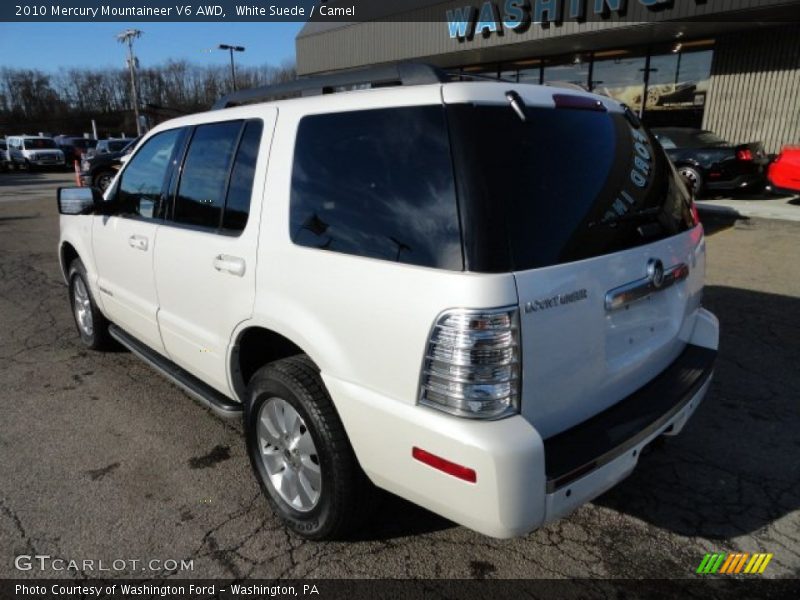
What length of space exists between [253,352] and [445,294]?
58.0 inches

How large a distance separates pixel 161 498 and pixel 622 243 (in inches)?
100.0

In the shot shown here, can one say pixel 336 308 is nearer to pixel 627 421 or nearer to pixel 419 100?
pixel 419 100

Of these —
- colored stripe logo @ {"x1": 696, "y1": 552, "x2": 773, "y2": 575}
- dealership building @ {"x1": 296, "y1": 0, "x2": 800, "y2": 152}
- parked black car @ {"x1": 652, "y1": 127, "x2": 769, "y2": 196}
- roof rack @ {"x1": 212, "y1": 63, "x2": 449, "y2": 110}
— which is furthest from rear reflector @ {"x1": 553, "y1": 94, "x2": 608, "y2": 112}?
dealership building @ {"x1": 296, "y1": 0, "x2": 800, "y2": 152}

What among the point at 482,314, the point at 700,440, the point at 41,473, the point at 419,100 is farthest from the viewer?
the point at 700,440

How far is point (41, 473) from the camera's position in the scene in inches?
123

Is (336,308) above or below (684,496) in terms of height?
above

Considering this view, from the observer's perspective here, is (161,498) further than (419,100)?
Yes

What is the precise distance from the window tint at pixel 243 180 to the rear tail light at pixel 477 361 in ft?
4.33

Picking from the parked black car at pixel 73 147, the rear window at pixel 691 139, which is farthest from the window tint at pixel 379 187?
the parked black car at pixel 73 147

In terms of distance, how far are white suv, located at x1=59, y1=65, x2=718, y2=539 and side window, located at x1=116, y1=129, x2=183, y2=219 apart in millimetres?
589

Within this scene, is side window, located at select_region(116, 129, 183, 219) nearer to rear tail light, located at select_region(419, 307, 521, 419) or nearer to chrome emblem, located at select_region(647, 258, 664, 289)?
rear tail light, located at select_region(419, 307, 521, 419)

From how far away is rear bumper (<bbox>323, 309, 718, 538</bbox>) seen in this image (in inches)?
71.0

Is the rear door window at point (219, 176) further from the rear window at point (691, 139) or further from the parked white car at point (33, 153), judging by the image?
the parked white car at point (33, 153)

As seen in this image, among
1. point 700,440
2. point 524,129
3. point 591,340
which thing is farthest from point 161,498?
point 700,440
